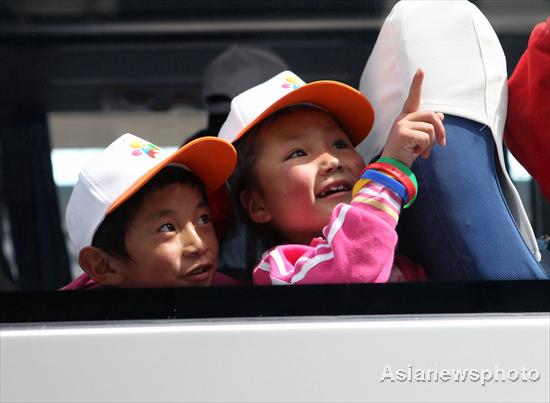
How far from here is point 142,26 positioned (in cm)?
205

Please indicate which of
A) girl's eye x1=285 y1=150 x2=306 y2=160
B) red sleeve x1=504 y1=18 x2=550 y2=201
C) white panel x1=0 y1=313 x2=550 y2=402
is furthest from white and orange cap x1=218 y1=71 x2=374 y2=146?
white panel x1=0 y1=313 x2=550 y2=402

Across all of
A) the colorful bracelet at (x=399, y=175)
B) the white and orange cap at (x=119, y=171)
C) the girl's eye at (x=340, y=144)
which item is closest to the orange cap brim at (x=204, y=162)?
the white and orange cap at (x=119, y=171)

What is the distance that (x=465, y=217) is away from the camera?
5.81 ft

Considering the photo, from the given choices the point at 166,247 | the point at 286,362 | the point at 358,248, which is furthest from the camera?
the point at 166,247

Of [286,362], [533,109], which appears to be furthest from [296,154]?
[286,362]

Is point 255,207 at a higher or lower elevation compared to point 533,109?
lower

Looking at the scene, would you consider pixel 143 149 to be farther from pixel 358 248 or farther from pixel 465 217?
pixel 465 217

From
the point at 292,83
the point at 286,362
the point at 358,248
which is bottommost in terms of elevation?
the point at 286,362

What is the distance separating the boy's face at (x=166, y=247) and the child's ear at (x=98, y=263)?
0.05 ft

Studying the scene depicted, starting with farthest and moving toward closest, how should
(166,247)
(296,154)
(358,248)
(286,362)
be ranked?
(296,154) → (166,247) → (358,248) → (286,362)

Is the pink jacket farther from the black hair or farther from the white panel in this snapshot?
the black hair

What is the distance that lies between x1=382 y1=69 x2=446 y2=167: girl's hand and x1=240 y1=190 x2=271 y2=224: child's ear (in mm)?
397

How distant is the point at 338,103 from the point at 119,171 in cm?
50

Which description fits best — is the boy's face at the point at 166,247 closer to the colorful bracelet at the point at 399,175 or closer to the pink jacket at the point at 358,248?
the pink jacket at the point at 358,248
